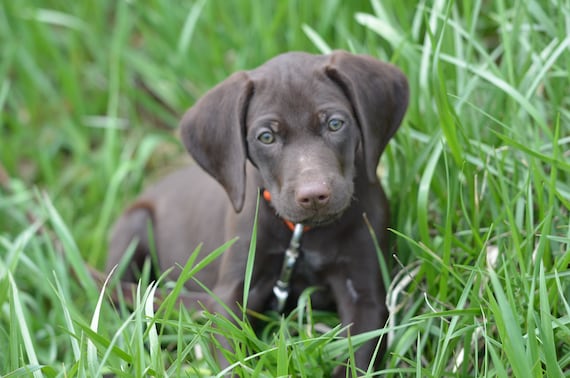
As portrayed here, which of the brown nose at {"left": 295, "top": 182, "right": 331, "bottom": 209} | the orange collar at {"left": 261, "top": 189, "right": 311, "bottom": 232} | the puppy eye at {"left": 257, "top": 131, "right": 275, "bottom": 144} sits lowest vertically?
the orange collar at {"left": 261, "top": 189, "right": 311, "bottom": 232}

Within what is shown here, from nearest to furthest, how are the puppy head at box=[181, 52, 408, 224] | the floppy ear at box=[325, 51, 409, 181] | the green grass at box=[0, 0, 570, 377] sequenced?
the green grass at box=[0, 0, 570, 377] < the puppy head at box=[181, 52, 408, 224] < the floppy ear at box=[325, 51, 409, 181]

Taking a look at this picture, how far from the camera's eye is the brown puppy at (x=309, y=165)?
3.11m

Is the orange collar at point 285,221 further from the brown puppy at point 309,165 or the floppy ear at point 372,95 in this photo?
the floppy ear at point 372,95

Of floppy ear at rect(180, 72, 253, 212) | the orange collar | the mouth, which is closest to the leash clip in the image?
the orange collar

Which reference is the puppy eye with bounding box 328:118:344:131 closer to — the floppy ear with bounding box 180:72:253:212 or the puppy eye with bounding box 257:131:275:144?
the puppy eye with bounding box 257:131:275:144

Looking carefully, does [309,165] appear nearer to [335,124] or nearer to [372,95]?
[335,124]

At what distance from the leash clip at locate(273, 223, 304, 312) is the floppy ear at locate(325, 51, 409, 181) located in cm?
34

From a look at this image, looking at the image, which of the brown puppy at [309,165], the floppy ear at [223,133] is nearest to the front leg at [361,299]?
the brown puppy at [309,165]

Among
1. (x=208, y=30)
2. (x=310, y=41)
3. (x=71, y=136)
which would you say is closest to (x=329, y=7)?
(x=310, y=41)

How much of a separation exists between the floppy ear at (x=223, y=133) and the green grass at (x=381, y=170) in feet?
1.67

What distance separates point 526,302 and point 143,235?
2.11 meters

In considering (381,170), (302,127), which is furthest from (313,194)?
(381,170)

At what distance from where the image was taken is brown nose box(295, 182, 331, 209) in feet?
9.71

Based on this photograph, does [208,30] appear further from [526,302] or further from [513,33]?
[526,302]
